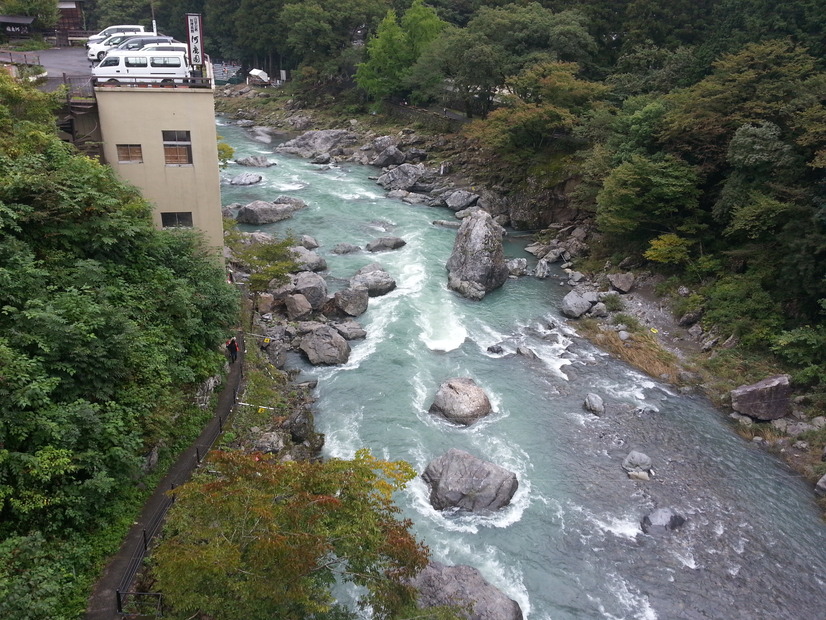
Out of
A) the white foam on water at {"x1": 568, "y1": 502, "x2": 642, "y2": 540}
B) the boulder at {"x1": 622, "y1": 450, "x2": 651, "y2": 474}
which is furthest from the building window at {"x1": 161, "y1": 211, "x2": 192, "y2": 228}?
the boulder at {"x1": 622, "y1": 450, "x2": 651, "y2": 474}

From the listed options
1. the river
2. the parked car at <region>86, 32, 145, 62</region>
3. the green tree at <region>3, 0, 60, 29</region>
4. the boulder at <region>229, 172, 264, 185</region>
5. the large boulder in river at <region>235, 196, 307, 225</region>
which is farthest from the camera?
the boulder at <region>229, 172, 264, 185</region>

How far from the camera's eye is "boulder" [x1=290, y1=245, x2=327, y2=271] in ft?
91.5

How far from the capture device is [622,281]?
28.3m

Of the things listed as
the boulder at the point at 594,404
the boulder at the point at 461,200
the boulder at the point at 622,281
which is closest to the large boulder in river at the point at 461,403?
the boulder at the point at 594,404

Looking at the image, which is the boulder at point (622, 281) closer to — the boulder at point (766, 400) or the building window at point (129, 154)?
the boulder at point (766, 400)

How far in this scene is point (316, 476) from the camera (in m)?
10.1

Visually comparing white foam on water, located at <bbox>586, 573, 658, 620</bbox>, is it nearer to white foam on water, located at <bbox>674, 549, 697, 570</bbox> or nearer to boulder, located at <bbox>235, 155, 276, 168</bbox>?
white foam on water, located at <bbox>674, 549, 697, 570</bbox>

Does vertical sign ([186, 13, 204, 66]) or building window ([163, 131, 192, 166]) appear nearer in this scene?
building window ([163, 131, 192, 166])

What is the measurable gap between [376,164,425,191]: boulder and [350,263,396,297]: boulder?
16.0 metres

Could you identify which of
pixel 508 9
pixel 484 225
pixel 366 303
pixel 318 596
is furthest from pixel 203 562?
pixel 508 9

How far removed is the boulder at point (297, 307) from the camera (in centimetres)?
2380

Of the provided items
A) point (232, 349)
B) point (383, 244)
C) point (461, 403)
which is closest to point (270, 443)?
point (232, 349)

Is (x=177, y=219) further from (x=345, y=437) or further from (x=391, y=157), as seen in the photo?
(x=391, y=157)

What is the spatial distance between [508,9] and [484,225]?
108 feet
